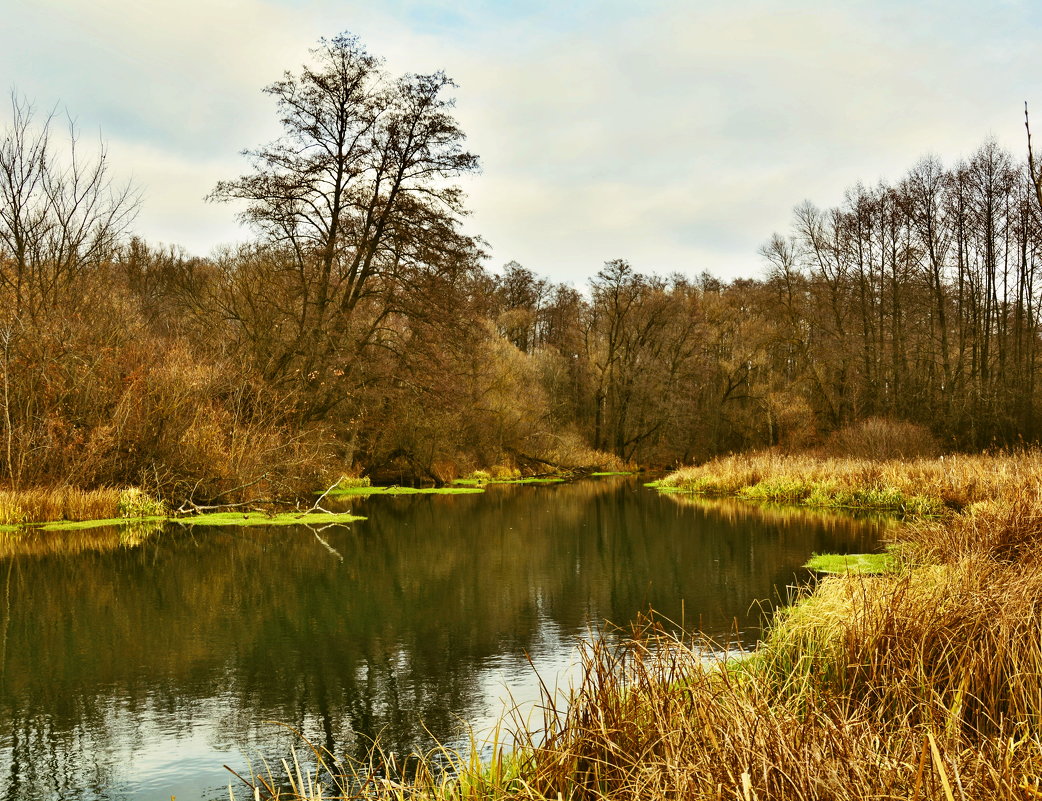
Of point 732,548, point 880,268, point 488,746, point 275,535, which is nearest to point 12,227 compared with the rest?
point 275,535

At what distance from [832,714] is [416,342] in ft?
65.5

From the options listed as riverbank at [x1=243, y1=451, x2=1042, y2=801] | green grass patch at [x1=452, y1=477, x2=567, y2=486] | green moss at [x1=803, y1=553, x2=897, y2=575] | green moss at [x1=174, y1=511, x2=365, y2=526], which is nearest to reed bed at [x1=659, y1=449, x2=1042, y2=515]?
green moss at [x1=803, y1=553, x2=897, y2=575]

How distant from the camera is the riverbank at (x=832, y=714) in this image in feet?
8.84

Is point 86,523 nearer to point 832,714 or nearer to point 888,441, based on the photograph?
point 832,714

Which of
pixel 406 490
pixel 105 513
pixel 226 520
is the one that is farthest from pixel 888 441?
pixel 105 513

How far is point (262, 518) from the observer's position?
17.2m

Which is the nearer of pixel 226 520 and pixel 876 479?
pixel 226 520

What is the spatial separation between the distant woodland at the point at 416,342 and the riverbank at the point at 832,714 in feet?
47.6

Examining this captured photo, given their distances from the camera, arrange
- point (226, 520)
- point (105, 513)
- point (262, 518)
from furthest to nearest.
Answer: point (262, 518) → point (226, 520) → point (105, 513)

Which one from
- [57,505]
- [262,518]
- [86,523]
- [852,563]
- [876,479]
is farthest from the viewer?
[876,479]

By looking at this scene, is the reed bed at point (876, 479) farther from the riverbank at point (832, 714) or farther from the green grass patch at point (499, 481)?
the riverbank at point (832, 714)

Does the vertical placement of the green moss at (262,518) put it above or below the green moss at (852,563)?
above

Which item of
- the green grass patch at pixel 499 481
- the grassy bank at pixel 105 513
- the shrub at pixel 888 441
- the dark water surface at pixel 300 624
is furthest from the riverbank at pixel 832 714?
the green grass patch at pixel 499 481

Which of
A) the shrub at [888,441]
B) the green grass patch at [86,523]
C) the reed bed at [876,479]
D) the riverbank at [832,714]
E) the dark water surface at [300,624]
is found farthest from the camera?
the shrub at [888,441]
